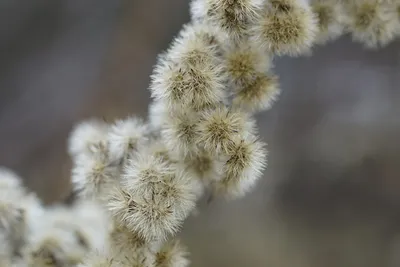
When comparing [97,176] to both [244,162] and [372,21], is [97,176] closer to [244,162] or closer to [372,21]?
[244,162]

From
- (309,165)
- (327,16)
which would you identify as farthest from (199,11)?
(309,165)

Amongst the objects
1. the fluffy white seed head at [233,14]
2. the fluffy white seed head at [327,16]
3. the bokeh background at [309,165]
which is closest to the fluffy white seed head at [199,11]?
the fluffy white seed head at [233,14]

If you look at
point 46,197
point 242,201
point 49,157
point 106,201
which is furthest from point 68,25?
point 106,201

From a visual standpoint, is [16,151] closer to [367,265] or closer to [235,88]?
[367,265]

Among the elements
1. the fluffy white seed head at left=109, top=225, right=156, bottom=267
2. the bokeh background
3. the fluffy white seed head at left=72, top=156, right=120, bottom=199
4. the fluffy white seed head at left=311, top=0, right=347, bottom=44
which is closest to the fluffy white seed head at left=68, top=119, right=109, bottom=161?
the fluffy white seed head at left=72, top=156, right=120, bottom=199

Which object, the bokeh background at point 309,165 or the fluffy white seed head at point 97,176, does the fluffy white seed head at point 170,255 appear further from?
the bokeh background at point 309,165
